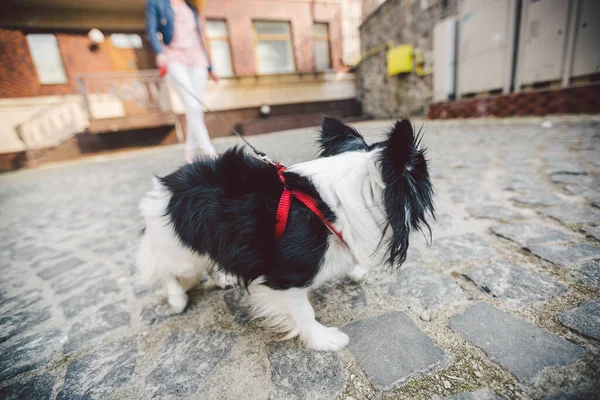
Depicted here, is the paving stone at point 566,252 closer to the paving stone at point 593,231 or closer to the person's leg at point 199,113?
the paving stone at point 593,231

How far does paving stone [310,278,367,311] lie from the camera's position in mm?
1452

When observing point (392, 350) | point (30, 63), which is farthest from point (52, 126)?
point (392, 350)

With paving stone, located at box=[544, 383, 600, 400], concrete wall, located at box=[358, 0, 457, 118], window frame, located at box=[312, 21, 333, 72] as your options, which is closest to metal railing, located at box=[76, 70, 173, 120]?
window frame, located at box=[312, 21, 333, 72]

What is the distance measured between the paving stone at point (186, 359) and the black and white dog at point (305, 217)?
23 cm

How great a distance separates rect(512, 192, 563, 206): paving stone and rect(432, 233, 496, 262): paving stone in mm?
806

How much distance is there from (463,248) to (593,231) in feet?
2.65

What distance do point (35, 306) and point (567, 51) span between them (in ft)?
29.4

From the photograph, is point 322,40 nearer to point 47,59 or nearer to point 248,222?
point 47,59

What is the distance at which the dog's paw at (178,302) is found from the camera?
1555mm

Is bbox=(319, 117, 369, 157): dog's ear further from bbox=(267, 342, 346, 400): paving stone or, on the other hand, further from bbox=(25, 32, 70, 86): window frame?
bbox=(25, 32, 70, 86): window frame

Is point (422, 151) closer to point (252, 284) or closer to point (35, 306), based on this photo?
point (252, 284)

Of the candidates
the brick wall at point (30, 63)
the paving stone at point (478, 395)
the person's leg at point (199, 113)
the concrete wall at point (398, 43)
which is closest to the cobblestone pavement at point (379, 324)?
the paving stone at point (478, 395)

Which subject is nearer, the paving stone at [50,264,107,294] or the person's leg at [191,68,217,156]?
the paving stone at [50,264,107,294]

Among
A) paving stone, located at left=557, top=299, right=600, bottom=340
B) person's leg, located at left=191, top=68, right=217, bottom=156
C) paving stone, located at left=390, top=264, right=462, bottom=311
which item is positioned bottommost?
paving stone, located at left=390, top=264, right=462, bottom=311
